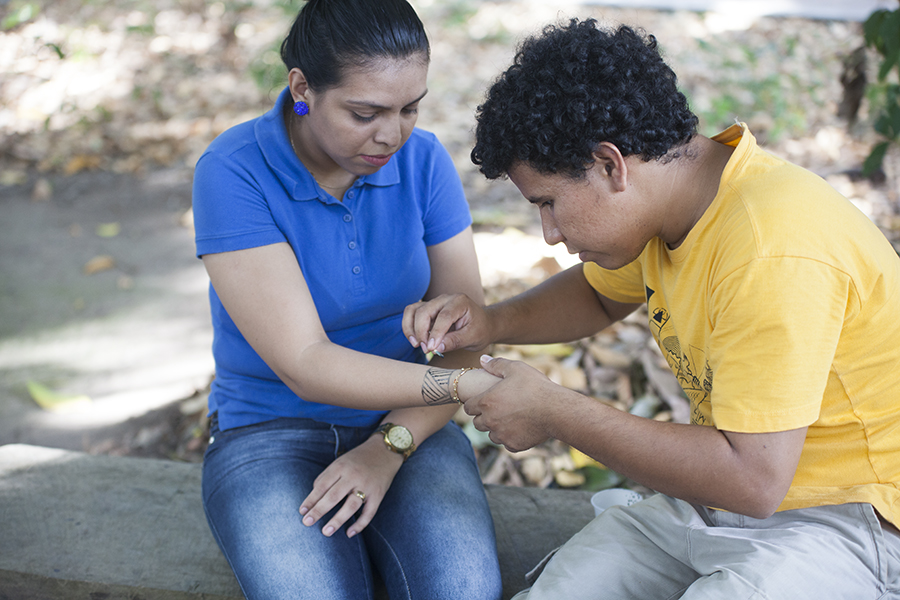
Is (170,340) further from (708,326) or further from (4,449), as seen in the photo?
(708,326)

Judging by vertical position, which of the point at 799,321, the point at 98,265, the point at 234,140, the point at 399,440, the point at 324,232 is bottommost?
the point at 98,265

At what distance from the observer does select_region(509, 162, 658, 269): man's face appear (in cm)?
151

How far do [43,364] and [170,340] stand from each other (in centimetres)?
60

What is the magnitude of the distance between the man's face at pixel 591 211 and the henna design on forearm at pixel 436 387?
483mm

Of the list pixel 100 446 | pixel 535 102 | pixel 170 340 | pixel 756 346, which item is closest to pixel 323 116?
pixel 535 102

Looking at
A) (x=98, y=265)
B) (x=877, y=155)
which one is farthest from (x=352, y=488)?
(x=98, y=265)

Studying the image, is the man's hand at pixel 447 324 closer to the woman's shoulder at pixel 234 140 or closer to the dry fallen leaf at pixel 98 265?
the woman's shoulder at pixel 234 140

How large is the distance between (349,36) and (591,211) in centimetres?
74

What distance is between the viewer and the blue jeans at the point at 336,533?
1.73 meters

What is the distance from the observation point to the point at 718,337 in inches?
55.1

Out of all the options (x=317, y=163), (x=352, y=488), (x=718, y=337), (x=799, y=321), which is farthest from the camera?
(x=317, y=163)

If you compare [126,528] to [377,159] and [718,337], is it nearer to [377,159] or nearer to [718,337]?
[377,159]

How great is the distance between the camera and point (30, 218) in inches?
201

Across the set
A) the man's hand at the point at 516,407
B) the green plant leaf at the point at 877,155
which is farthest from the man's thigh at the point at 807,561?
the green plant leaf at the point at 877,155
